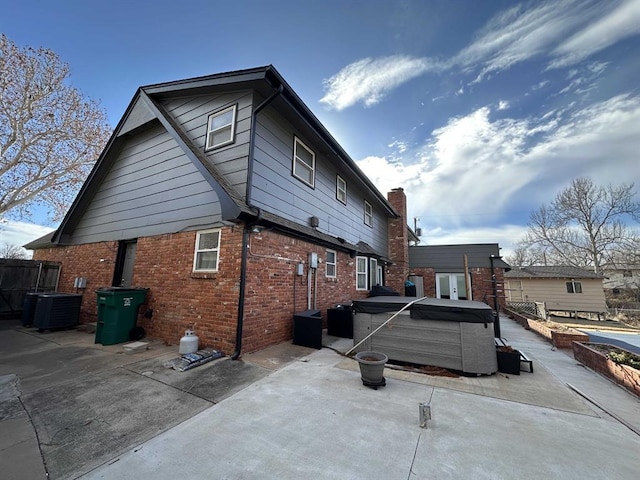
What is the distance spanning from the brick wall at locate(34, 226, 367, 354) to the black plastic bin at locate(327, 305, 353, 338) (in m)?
0.52

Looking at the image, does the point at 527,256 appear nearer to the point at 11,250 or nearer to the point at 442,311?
the point at 442,311

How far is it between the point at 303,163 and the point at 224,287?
4.17 meters

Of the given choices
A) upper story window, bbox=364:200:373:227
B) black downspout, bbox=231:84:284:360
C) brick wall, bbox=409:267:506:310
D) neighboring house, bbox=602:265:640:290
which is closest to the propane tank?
black downspout, bbox=231:84:284:360

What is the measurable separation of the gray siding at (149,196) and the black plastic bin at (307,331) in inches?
116

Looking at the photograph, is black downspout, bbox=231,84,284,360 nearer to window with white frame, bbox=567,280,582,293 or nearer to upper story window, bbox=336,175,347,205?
upper story window, bbox=336,175,347,205

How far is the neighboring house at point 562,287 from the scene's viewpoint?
693 inches

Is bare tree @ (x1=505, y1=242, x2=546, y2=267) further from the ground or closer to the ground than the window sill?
further from the ground

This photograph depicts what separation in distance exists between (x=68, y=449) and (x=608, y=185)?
31.9m

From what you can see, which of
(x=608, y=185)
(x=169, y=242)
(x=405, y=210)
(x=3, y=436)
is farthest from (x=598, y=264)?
(x=3, y=436)

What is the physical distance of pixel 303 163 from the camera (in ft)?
24.1

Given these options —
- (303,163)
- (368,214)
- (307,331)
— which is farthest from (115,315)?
(368,214)

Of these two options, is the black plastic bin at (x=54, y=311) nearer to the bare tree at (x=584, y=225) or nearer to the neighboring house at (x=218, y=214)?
the neighboring house at (x=218, y=214)

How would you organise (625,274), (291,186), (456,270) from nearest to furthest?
1. (291,186)
2. (456,270)
3. (625,274)

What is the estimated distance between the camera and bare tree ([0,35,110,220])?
10758 millimetres
